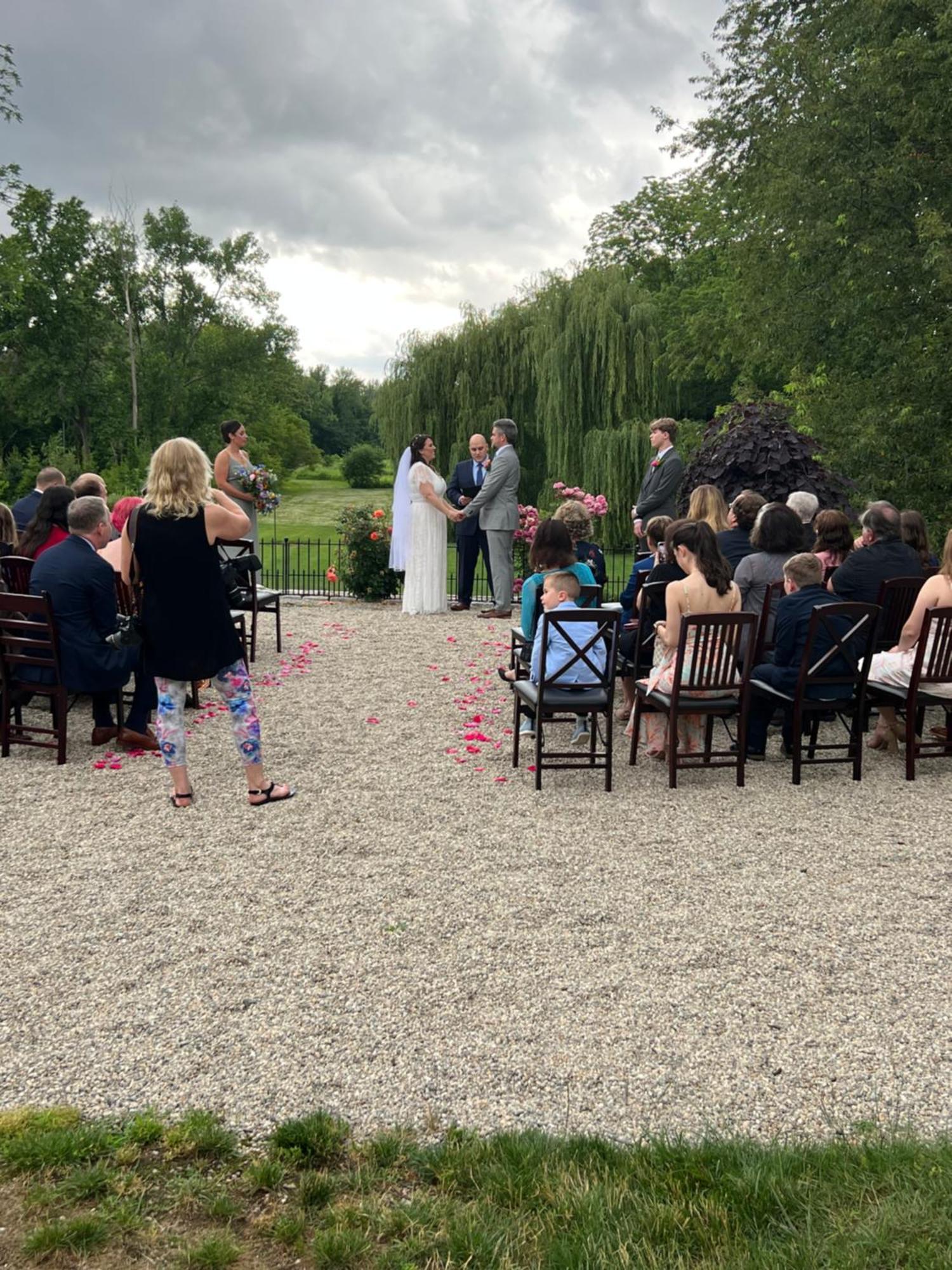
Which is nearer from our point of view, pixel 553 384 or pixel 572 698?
pixel 572 698

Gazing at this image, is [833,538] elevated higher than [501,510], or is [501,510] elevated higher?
[501,510]

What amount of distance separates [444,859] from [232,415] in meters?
47.9

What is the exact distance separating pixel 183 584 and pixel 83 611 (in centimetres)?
181

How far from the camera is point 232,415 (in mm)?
50469

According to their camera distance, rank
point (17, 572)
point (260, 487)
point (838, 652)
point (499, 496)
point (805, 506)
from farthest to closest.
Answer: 1. point (499, 496)
2. point (260, 487)
3. point (805, 506)
4. point (17, 572)
5. point (838, 652)

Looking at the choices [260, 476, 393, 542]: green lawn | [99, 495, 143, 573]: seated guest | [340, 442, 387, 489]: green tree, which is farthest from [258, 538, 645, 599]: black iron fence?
[340, 442, 387, 489]: green tree

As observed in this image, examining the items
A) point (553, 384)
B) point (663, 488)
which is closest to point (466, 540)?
point (663, 488)

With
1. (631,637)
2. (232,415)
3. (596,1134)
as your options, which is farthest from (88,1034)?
(232,415)

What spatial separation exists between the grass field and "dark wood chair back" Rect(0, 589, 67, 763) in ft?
13.9

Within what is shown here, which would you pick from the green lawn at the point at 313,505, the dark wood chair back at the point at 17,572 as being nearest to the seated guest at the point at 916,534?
the dark wood chair back at the point at 17,572

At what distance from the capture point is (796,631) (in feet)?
22.9

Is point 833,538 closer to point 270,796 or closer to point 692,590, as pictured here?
point 692,590

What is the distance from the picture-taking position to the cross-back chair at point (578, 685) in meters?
6.51

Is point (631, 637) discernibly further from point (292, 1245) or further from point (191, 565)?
point (292, 1245)
